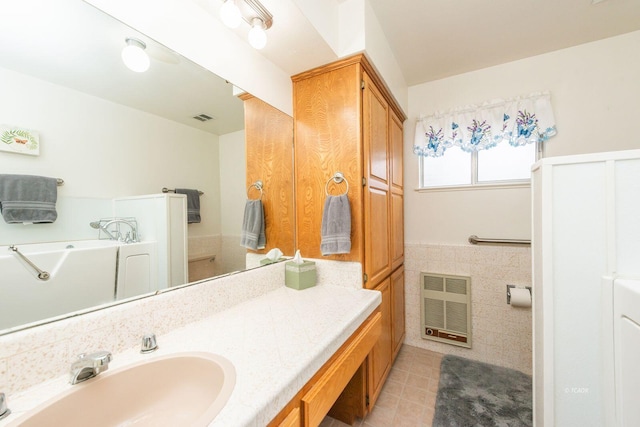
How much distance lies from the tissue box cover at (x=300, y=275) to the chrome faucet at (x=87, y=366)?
874mm

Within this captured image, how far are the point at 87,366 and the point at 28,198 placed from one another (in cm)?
46

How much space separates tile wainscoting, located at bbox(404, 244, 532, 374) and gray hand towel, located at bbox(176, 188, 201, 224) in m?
2.01

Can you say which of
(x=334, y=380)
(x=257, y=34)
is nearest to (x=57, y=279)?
(x=334, y=380)

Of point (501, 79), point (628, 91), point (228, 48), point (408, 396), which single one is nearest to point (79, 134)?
point (228, 48)

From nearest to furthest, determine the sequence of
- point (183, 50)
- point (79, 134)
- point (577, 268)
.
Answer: point (79, 134) → point (577, 268) → point (183, 50)

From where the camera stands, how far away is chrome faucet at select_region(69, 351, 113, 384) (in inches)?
22.9

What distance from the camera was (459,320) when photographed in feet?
6.98

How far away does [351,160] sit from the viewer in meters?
1.42

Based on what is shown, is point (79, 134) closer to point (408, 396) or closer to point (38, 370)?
point (38, 370)

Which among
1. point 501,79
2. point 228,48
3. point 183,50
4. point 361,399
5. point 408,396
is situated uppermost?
point 501,79

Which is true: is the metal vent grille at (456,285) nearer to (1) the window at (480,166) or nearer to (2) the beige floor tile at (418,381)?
(2) the beige floor tile at (418,381)

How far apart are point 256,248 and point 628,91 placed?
278 centimetres

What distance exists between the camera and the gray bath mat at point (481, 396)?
1469mm

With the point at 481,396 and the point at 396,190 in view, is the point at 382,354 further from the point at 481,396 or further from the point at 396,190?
the point at 396,190
